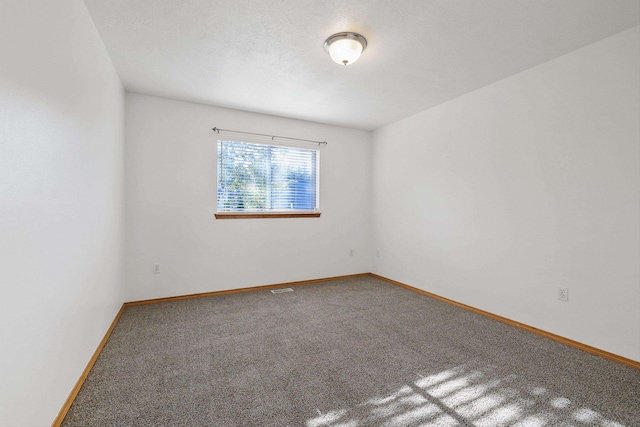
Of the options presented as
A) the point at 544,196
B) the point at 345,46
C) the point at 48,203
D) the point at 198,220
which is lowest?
the point at 198,220

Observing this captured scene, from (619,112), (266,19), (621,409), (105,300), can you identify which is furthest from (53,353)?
(619,112)

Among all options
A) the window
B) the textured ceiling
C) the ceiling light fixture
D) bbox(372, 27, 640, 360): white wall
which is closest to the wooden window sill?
the window

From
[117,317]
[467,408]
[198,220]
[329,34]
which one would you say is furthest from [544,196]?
[117,317]

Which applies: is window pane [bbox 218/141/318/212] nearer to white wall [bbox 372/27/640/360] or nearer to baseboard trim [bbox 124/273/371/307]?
baseboard trim [bbox 124/273/371/307]

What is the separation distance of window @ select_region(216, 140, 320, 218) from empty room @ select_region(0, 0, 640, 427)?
3 centimetres

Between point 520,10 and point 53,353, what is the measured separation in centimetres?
338

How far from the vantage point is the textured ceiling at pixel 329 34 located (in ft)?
6.29

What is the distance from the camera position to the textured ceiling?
192 centimetres

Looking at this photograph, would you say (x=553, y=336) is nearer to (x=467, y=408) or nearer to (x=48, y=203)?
(x=467, y=408)

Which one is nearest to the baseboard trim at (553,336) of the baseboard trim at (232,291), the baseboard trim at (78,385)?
the baseboard trim at (232,291)

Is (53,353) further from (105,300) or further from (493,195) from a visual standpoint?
(493,195)

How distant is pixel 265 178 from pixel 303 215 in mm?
781

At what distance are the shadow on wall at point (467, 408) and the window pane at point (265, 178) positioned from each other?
2.90 meters

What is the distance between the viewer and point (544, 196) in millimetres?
2633
